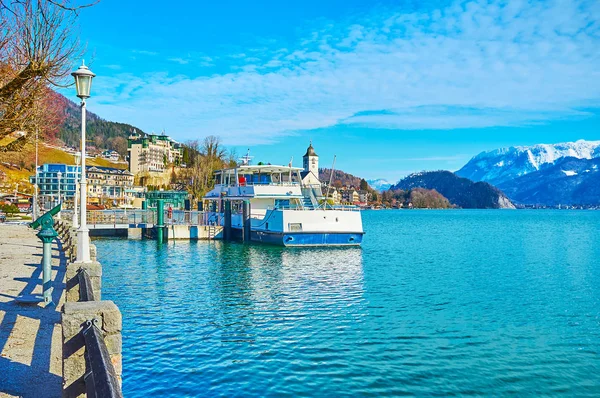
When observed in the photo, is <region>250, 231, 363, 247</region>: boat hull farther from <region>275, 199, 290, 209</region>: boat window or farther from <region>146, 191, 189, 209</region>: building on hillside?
<region>146, 191, 189, 209</region>: building on hillside

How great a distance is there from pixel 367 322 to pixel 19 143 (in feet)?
43.2

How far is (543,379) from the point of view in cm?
1280

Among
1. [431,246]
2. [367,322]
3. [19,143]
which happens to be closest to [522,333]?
[367,322]

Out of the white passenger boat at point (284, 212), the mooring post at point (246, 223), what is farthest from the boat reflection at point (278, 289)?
the mooring post at point (246, 223)

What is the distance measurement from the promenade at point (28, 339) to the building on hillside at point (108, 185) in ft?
440

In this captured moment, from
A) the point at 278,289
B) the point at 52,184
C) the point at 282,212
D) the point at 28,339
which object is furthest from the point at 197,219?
the point at 52,184

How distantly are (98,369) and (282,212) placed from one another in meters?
37.7

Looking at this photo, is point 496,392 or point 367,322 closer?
point 496,392

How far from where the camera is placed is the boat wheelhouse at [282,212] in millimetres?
41844

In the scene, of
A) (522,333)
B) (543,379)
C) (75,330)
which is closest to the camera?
(75,330)

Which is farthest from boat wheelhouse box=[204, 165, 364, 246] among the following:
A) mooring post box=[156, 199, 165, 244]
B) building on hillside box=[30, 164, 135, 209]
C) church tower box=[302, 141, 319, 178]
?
building on hillside box=[30, 164, 135, 209]

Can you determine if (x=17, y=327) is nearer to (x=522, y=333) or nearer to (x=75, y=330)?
(x=75, y=330)

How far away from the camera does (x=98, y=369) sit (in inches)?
161

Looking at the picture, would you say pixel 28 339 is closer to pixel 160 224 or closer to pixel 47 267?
pixel 47 267
